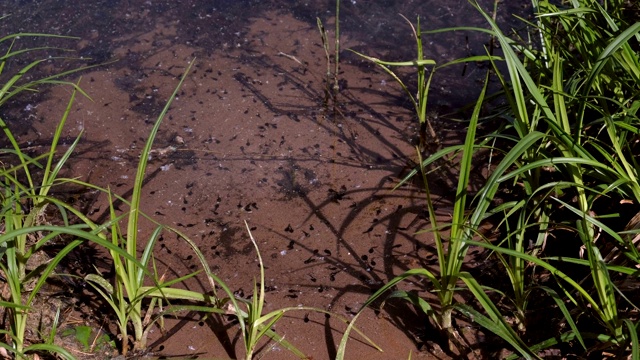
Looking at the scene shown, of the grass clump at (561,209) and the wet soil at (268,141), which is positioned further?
the wet soil at (268,141)

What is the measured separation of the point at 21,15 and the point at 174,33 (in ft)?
2.70

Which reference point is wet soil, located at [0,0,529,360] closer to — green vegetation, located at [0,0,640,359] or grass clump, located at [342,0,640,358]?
green vegetation, located at [0,0,640,359]

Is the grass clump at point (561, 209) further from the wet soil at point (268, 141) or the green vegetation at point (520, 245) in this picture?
the wet soil at point (268, 141)

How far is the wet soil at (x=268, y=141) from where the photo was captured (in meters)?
2.19

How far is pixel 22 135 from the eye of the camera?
9.36 ft

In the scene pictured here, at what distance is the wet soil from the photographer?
219 cm

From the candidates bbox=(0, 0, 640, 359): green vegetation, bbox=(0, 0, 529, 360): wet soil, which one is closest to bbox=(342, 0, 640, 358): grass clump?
bbox=(0, 0, 640, 359): green vegetation

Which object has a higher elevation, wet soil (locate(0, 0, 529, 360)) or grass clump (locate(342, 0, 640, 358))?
grass clump (locate(342, 0, 640, 358))

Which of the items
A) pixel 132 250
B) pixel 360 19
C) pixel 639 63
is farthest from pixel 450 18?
pixel 132 250

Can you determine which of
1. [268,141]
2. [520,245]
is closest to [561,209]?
[520,245]

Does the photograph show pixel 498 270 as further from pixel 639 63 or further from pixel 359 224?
pixel 639 63

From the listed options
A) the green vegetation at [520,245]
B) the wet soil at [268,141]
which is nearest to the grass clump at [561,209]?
the green vegetation at [520,245]

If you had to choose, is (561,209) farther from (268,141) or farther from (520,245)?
(268,141)

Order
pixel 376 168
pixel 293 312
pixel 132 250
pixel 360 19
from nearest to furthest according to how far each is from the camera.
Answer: pixel 132 250, pixel 293 312, pixel 376 168, pixel 360 19
